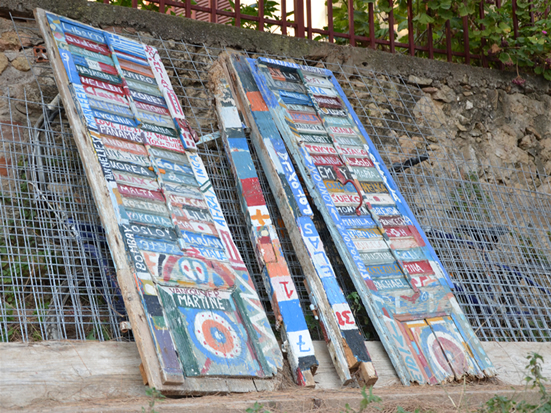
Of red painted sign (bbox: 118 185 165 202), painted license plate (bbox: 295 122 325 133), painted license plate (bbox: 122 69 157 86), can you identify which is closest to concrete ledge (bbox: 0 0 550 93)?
painted license plate (bbox: 122 69 157 86)

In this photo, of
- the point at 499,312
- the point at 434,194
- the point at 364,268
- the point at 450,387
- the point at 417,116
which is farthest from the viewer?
the point at 417,116

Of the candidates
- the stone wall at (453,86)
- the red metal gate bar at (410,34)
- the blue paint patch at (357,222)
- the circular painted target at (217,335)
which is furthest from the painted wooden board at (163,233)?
the red metal gate bar at (410,34)

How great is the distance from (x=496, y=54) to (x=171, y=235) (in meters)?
4.01

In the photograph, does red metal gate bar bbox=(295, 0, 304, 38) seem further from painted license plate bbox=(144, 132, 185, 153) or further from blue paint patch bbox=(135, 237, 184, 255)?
blue paint patch bbox=(135, 237, 184, 255)

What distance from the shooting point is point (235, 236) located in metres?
3.58

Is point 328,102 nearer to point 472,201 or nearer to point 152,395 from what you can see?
point 472,201

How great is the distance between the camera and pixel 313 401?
2.46m

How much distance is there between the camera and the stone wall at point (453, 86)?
14.0 feet

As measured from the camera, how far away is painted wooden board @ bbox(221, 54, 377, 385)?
2908mm

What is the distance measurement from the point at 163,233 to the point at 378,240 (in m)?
1.28

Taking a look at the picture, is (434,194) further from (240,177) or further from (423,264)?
(240,177)

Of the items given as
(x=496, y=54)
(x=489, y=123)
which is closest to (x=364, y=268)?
(x=489, y=123)

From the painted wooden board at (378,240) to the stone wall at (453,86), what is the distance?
50 cm

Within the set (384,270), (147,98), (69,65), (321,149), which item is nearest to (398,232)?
(384,270)
